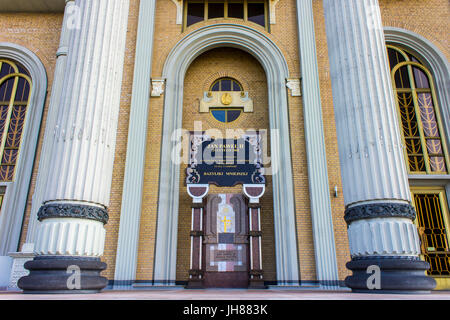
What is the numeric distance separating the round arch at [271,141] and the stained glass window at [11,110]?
541 centimetres

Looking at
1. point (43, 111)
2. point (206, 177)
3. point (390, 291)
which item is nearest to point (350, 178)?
point (390, 291)

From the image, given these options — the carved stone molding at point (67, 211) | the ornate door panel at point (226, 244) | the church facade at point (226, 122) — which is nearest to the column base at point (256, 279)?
the church facade at point (226, 122)

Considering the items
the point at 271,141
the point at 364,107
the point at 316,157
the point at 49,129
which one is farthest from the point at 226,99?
the point at 364,107

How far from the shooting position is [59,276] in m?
4.47

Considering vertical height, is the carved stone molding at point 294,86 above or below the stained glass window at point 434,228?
above

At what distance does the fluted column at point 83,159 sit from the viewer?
464 cm

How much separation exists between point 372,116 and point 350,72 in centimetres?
96

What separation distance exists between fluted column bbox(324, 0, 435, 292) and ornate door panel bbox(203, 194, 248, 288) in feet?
17.0

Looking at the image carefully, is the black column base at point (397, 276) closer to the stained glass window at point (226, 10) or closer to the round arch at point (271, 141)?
the round arch at point (271, 141)

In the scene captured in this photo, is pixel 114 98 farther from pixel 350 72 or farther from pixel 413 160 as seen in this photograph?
pixel 413 160

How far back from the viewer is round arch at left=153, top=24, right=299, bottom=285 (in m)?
9.42

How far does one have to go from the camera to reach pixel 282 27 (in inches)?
461

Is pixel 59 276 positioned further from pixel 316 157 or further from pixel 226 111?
pixel 226 111

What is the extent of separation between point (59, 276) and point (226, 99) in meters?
8.43
